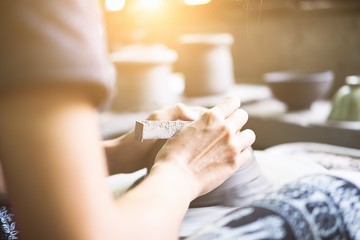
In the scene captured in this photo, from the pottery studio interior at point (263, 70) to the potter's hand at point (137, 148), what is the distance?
248 millimetres

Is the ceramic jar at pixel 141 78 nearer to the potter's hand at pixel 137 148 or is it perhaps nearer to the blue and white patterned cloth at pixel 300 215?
the potter's hand at pixel 137 148

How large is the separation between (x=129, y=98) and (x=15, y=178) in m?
1.69

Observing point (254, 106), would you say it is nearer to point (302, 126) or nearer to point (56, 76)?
point (302, 126)

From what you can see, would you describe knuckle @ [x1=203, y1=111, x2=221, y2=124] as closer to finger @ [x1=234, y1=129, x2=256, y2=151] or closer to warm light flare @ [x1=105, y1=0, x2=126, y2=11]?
finger @ [x1=234, y1=129, x2=256, y2=151]

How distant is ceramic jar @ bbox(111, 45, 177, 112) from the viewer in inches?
82.0

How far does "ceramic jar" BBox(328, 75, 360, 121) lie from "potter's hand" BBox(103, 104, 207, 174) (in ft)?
3.18

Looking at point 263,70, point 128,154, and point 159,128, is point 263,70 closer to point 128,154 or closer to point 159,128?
point 128,154

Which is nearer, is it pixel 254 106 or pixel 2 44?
pixel 2 44

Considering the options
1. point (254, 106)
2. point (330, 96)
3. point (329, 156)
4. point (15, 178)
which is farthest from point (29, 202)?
point (330, 96)

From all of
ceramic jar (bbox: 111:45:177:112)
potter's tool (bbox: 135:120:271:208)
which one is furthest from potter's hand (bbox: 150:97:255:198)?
ceramic jar (bbox: 111:45:177:112)

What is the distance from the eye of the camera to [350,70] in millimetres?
2441

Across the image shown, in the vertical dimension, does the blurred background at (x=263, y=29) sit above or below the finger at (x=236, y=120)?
above

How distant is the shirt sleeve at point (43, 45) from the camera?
1.50 ft

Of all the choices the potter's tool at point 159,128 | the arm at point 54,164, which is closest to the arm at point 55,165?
the arm at point 54,164
